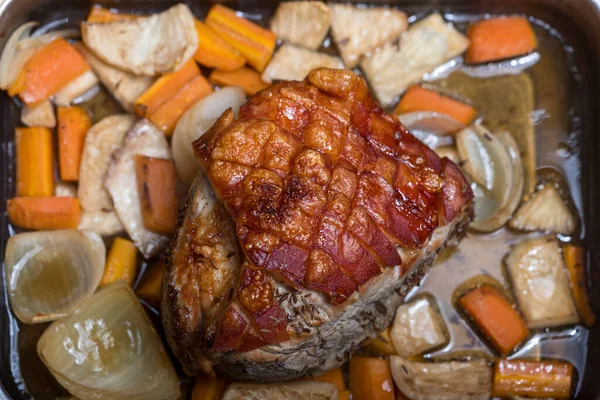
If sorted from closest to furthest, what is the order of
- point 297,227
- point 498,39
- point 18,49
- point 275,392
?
point 297,227
point 275,392
point 18,49
point 498,39

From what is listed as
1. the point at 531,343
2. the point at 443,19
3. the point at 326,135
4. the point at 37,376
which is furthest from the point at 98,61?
the point at 531,343

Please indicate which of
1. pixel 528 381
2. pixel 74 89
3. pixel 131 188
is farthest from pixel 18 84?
pixel 528 381

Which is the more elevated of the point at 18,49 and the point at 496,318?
the point at 18,49

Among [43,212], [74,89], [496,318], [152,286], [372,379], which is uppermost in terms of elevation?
[74,89]

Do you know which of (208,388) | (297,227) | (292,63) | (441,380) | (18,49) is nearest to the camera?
(297,227)

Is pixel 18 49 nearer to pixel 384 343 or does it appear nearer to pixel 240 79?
pixel 240 79

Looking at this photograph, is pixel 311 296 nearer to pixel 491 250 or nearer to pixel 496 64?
pixel 491 250

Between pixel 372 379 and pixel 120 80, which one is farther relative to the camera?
pixel 120 80
